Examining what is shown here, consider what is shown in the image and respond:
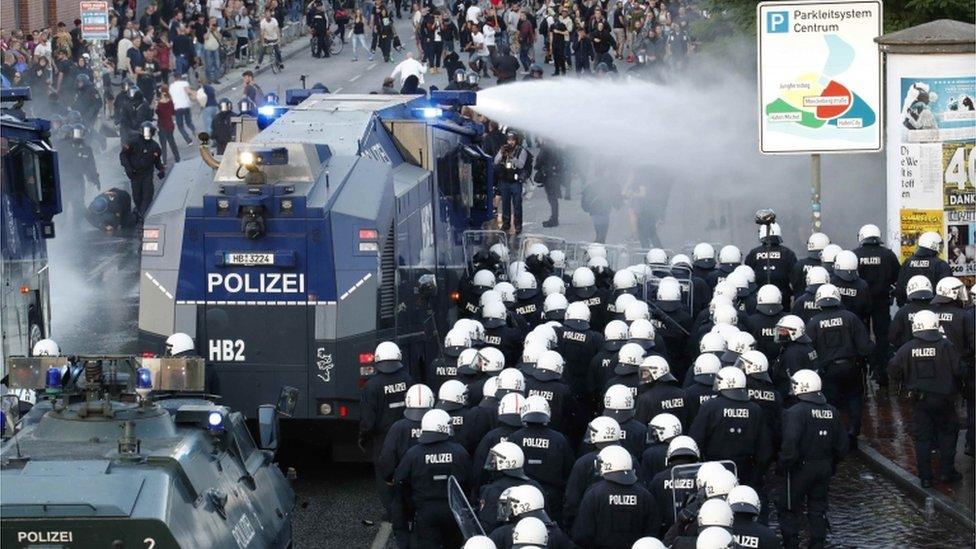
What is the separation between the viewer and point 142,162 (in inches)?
1213

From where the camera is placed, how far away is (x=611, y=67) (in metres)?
39.0

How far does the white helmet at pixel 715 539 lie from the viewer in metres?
10.8

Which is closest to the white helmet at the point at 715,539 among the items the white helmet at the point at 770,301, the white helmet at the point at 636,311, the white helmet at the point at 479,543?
the white helmet at the point at 479,543

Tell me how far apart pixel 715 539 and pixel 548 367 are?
5.60 m

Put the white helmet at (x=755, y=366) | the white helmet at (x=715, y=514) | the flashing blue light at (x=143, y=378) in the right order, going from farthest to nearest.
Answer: the white helmet at (x=755, y=366)
the flashing blue light at (x=143, y=378)
the white helmet at (x=715, y=514)

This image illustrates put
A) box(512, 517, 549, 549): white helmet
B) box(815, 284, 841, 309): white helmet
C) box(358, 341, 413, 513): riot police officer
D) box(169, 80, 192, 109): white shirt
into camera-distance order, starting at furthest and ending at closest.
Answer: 1. box(169, 80, 192, 109): white shirt
2. box(815, 284, 841, 309): white helmet
3. box(358, 341, 413, 513): riot police officer
4. box(512, 517, 549, 549): white helmet

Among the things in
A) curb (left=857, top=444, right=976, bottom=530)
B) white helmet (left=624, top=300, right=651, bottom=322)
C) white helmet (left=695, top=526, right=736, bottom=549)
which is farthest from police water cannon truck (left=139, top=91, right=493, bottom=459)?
white helmet (left=695, top=526, right=736, bottom=549)

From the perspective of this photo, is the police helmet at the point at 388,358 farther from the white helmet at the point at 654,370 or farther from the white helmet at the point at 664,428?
the white helmet at the point at 664,428

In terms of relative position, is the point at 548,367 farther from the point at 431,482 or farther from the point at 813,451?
the point at 813,451

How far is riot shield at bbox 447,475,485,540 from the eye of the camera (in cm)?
1288

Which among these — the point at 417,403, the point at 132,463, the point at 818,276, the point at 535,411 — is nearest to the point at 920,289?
the point at 818,276

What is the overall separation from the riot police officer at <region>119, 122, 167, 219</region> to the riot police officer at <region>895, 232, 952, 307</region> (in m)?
14.4

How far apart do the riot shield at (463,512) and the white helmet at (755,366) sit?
11.1ft

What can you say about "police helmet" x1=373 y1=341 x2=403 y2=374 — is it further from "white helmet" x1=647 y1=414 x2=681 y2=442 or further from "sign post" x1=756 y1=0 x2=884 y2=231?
"sign post" x1=756 y1=0 x2=884 y2=231
